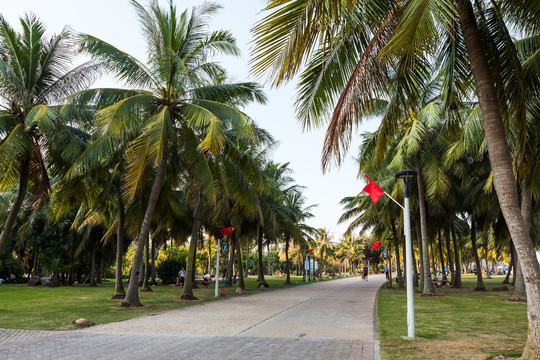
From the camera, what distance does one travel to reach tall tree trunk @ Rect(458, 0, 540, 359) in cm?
525

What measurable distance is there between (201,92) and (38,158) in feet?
20.7

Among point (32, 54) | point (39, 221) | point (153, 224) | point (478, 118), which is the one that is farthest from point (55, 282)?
point (478, 118)

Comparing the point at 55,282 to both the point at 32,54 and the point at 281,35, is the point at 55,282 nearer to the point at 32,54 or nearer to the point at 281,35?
the point at 32,54

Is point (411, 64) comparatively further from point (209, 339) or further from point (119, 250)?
point (119, 250)

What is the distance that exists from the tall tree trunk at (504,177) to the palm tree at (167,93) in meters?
7.54

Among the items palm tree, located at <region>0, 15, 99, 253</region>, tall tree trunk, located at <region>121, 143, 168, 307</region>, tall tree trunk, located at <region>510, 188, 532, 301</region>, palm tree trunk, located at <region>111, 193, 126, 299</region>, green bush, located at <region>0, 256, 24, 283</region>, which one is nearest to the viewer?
palm tree, located at <region>0, 15, 99, 253</region>

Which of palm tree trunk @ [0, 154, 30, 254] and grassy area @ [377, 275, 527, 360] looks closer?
grassy area @ [377, 275, 527, 360]

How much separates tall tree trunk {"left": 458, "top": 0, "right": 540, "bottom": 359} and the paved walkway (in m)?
2.43

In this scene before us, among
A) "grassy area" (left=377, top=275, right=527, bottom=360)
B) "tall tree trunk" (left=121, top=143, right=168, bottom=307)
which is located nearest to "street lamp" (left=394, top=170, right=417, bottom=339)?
"grassy area" (left=377, top=275, right=527, bottom=360)

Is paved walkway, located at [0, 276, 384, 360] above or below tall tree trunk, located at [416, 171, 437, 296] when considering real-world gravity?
below

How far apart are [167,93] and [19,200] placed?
6167 mm

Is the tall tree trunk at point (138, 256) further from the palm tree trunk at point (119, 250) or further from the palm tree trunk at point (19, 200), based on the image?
the palm tree trunk at point (19, 200)

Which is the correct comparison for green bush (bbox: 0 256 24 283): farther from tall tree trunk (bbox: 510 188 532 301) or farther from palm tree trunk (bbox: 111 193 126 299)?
tall tree trunk (bbox: 510 188 532 301)

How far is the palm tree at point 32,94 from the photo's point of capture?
12.2 m
